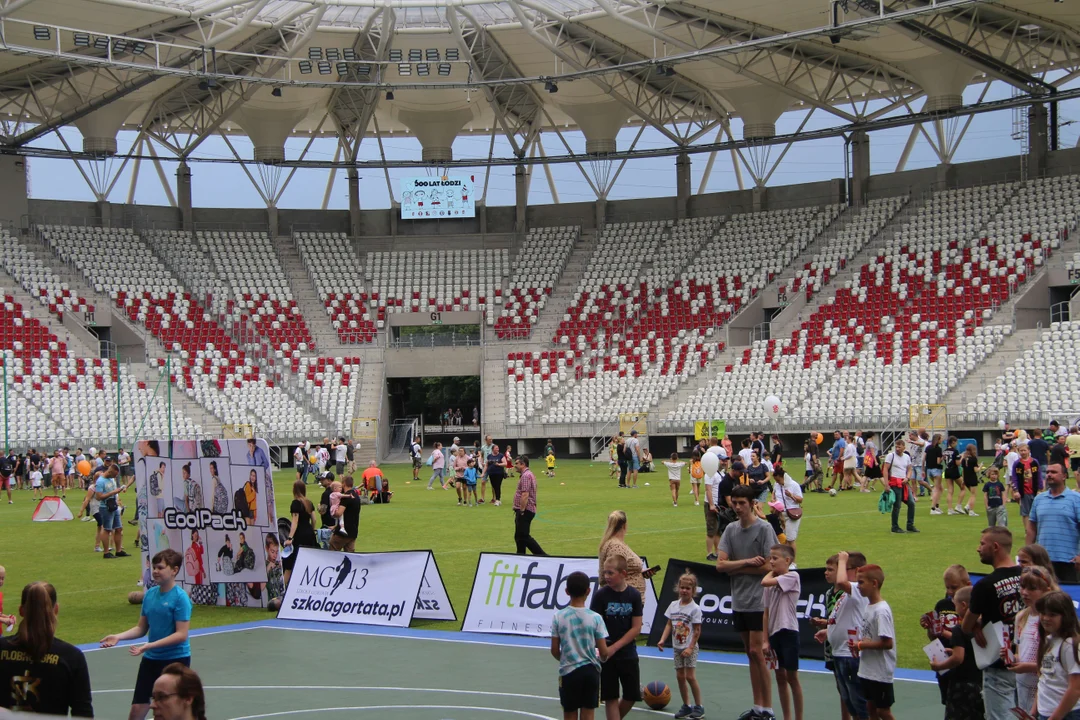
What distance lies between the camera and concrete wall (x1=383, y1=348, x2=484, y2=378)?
2160 inches

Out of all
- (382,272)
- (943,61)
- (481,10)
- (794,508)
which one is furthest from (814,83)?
(794,508)

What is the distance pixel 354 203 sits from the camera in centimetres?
6309

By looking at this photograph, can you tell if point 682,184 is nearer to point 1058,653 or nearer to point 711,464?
point 711,464

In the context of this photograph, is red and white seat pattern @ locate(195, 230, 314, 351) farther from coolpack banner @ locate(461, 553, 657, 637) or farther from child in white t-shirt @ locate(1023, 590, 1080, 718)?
child in white t-shirt @ locate(1023, 590, 1080, 718)

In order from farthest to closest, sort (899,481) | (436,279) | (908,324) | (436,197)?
(436,197) < (436,279) < (908,324) < (899,481)

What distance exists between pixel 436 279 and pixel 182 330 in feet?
39.7

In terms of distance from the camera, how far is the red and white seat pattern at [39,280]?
171 feet

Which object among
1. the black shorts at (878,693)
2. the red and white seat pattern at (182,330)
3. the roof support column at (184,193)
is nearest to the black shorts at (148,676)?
the black shorts at (878,693)

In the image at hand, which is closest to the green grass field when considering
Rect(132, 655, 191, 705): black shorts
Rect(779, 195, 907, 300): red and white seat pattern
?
Rect(132, 655, 191, 705): black shorts

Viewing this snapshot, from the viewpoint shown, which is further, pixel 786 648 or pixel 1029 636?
pixel 786 648

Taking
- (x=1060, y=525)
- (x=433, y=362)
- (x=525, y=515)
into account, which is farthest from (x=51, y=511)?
(x=433, y=362)

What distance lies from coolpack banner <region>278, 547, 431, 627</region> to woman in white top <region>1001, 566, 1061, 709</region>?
813cm

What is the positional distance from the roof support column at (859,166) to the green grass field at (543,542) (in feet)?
92.1

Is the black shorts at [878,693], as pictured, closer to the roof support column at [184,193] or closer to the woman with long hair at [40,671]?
the woman with long hair at [40,671]
